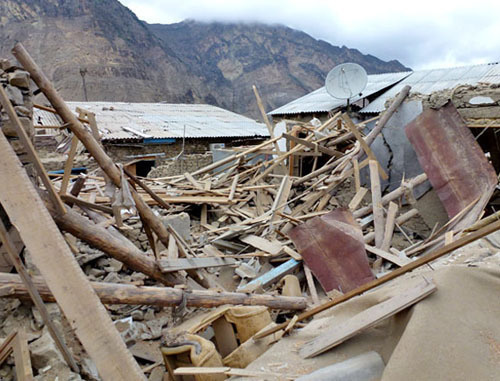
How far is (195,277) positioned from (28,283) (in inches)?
86.5

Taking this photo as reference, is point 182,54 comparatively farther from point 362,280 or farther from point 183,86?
point 362,280

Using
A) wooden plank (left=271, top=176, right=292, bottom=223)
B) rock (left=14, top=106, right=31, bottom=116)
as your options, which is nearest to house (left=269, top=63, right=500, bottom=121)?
wooden plank (left=271, top=176, right=292, bottom=223)

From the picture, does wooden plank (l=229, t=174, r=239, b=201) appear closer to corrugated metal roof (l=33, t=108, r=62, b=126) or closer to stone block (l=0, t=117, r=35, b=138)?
stone block (l=0, t=117, r=35, b=138)

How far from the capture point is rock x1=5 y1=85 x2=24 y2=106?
122 inches

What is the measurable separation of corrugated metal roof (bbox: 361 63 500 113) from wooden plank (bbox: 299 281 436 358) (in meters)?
15.5

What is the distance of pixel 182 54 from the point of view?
60.0 meters

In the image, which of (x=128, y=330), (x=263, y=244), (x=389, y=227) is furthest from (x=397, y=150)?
(x=128, y=330)

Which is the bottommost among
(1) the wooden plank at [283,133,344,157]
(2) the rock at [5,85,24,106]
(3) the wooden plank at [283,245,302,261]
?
(3) the wooden plank at [283,245,302,261]

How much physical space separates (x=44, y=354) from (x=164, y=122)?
1743 centimetres

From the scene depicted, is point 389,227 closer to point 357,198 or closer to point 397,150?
point 357,198

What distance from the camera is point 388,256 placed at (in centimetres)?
541

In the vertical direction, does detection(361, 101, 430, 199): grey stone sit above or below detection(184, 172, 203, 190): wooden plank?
above

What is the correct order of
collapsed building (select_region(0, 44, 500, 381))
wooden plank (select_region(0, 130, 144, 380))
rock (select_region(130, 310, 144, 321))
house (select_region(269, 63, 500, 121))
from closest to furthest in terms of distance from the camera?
1. wooden plank (select_region(0, 130, 144, 380))
2. collapsed building (select_region(0, 44, 500, 381))
3. rock (select_region(130, 310, 144, 321))
4. house (select_region(269, 63, 500, 121))

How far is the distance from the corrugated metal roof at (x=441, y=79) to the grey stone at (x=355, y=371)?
1587cm
